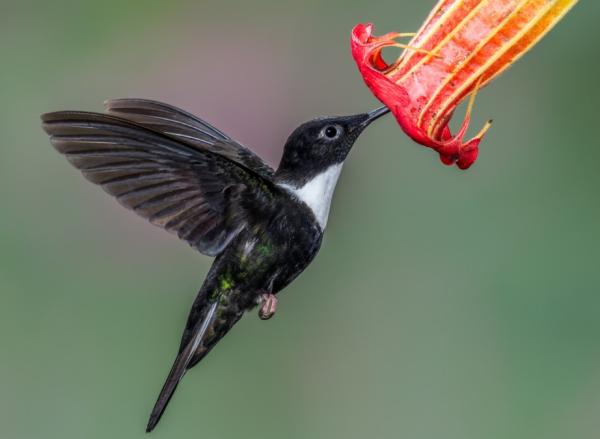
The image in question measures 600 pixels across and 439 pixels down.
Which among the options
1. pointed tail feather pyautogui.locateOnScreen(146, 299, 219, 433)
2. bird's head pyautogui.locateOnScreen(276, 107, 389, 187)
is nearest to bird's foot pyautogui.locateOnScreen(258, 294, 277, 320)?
pointed tail feather pyautogui.locateOnScreen(146, 299, 219, 433)

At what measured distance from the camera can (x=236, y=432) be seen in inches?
156

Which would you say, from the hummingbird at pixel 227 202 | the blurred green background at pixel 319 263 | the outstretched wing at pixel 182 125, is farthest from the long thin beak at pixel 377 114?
the blurred green background at pixel 319 263

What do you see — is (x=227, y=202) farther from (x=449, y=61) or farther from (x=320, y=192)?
(x=449, y=61)

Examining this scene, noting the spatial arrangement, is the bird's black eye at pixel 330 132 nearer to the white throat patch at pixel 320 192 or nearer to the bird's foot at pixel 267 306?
the white throat patch at pixel 320 192

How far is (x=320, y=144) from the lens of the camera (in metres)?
2.70

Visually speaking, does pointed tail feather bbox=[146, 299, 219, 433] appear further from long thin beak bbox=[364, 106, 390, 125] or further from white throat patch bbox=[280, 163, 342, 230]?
long thin beak bbox=[364, 106, 390, 125]

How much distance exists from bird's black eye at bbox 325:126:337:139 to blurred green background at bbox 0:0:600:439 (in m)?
1.07

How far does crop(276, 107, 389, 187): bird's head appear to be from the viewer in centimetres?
267

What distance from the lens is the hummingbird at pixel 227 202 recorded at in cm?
251

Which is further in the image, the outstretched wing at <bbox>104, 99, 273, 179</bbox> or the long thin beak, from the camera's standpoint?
the outstretched wing at <bbox>104, 99, 273, 179</bbox>

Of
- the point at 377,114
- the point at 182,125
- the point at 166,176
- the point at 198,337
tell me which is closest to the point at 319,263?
the point at 182,125

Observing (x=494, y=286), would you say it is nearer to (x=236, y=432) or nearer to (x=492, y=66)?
(x=236, y=432)

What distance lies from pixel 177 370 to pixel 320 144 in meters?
0.69

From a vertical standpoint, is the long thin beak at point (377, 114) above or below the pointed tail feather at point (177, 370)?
above
